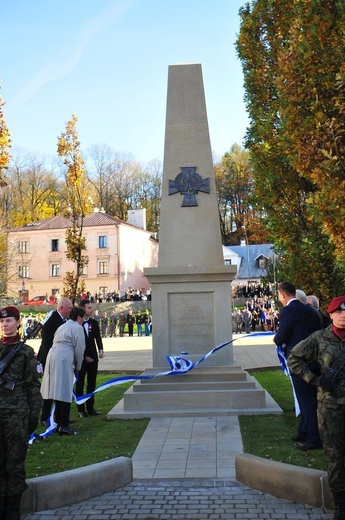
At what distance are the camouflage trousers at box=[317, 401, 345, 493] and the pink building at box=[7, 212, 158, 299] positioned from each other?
205ft

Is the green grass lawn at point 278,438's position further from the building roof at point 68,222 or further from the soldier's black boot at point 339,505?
the building roof at point 68,222

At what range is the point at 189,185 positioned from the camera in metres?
11.9

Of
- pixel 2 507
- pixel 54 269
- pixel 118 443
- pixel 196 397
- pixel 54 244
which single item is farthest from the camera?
pixel 54 269

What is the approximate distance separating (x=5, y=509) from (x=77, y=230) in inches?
1423

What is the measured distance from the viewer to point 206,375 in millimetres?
10641

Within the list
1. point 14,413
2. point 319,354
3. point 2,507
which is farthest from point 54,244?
point 319,354

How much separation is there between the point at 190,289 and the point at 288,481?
5824 mm

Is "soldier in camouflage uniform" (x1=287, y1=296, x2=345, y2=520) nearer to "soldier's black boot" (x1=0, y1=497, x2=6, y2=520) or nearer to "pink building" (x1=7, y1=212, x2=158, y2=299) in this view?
"soldier's black boot" (x1=0, y1=497, x2=6, y2=520)

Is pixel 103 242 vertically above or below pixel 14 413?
above

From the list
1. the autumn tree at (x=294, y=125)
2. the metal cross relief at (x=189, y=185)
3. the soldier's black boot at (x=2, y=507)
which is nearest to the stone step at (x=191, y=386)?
the autumn tree at (x=294, y=125)

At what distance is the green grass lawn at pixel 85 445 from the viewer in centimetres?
699

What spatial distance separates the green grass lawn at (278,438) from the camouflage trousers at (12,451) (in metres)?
3.10

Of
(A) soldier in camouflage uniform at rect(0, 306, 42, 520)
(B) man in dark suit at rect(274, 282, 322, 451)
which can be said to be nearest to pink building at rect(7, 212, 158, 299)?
(B) man in dark suit at rect(274, 282, 322, 451)

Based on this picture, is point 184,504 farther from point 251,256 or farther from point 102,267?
point 251,256
